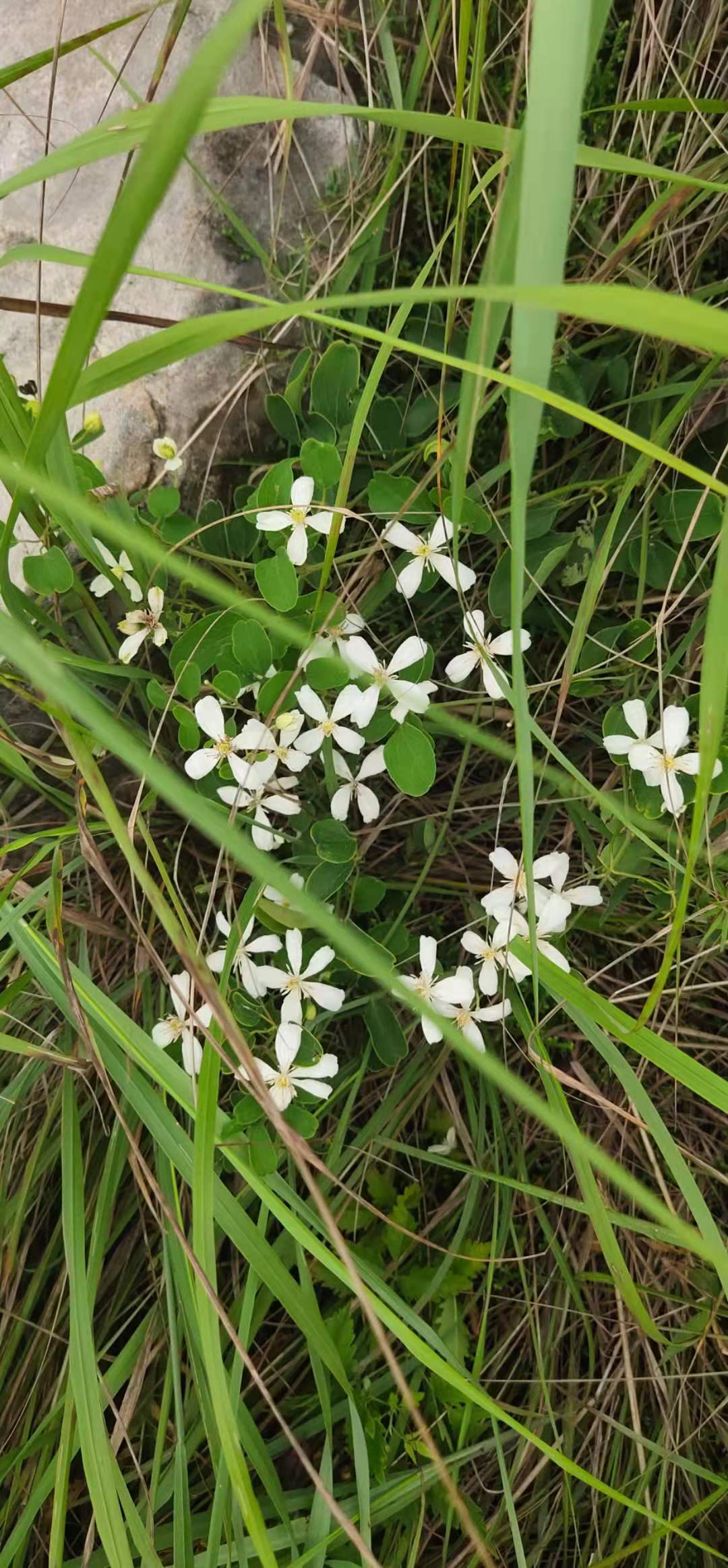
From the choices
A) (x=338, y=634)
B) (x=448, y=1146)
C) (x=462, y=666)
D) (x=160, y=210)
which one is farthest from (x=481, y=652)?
(x=160, y=210)

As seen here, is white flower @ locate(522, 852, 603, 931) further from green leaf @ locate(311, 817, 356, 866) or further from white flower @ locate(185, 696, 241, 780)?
white flower @ locate(185, 696, 241, 780)

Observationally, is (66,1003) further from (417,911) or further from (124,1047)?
(417,911)

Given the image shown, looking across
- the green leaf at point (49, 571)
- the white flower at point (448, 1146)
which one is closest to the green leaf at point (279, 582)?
the green leaf at point (49, 571)

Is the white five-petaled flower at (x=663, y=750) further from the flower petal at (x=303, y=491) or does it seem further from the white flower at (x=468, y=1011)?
the flower petal at (x=303, y=491)

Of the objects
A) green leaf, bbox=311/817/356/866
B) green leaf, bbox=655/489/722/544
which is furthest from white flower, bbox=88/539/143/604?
green leaf, bbox=655/489/722/544

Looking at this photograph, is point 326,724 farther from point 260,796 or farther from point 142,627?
point 142,627

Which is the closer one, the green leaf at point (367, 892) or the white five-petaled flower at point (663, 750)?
the white five-petaled flower at point (663, 750)
